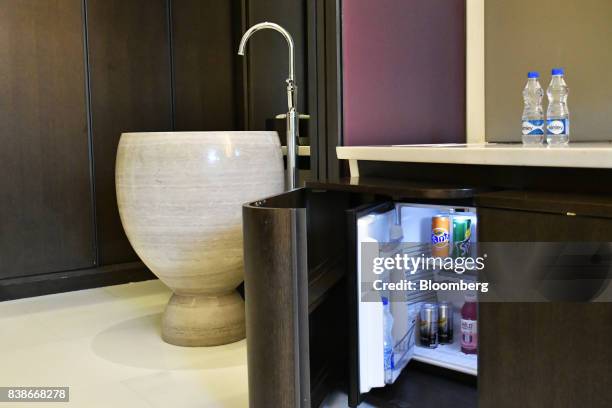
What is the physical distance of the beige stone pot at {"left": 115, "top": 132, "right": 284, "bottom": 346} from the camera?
6.46 feet

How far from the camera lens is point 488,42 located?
6.97 feet

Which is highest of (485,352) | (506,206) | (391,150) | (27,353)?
(391,150)

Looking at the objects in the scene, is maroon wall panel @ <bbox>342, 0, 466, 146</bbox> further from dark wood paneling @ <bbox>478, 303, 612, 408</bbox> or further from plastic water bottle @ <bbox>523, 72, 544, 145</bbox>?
dark wood paneling @ <bbox>478, 303, 612, 408</bbox>

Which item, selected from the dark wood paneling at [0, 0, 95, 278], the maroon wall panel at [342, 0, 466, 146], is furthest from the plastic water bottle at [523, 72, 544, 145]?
the dark wood paneling at [0, 0, 95, 278]

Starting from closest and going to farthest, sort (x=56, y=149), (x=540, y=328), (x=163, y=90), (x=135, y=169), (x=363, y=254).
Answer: (x=540, y=328)
(x=363, y=254)
(x=135, y=169)
(x=56, y=149)
(x=163, y=90)

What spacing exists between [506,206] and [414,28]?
985mm

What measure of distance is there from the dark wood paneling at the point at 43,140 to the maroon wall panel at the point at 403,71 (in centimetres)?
157

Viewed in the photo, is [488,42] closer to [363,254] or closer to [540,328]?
[363,254]

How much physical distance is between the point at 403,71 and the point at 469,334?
0.82 m

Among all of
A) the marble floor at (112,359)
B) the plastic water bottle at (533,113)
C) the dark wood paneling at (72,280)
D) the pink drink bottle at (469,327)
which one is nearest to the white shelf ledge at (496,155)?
the plastic water bottle at (533,113)

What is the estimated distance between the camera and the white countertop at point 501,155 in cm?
122

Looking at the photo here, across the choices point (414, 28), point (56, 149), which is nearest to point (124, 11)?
point (56, 149)

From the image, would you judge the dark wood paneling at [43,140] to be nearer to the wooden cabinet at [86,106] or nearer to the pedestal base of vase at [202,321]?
the wooden cabinet at [86,106]

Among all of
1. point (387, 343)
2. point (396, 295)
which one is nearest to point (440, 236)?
point (396, 295)
